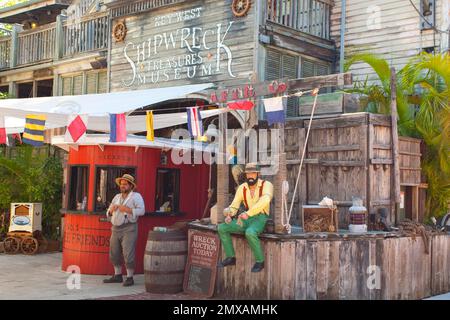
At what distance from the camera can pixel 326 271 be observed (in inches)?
318

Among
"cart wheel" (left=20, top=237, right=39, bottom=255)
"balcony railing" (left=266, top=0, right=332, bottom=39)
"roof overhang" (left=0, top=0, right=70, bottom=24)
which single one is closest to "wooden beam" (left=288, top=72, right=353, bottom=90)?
"balcony railing" (left=266, top=0, right=332, bottom=39)

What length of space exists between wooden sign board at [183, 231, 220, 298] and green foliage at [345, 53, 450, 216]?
4.24m

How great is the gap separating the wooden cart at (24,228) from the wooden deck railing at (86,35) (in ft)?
16.0

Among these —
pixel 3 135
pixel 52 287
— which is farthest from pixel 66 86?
pixel 52 287

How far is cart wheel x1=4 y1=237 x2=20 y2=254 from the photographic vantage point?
13492 mm

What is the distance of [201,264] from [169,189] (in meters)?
2.83

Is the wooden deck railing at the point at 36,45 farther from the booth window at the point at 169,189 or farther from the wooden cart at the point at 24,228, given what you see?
the booth window at the point at 169,189

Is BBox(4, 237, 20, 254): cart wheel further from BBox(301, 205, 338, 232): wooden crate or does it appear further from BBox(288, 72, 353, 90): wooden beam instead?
BBox(288, 72, 353, 90): wooden beam

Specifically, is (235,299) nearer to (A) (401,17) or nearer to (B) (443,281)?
(B) (443,281)

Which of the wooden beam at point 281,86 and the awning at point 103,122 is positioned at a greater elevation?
the wooden beam at point 281,86

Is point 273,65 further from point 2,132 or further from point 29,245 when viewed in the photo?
point 29,245

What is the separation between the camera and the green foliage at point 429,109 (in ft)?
34.3

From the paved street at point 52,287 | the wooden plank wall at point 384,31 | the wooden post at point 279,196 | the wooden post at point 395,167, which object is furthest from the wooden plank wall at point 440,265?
the wooden plank wall at point 384,31
